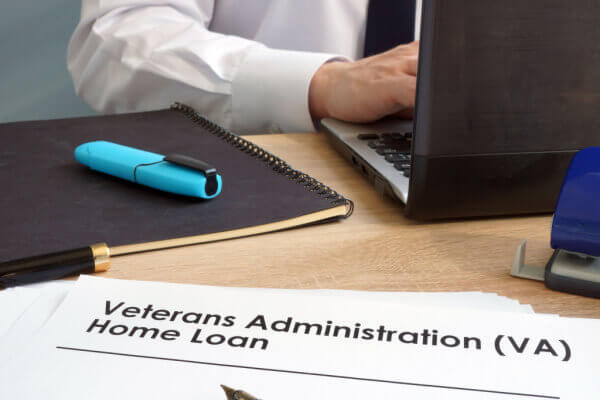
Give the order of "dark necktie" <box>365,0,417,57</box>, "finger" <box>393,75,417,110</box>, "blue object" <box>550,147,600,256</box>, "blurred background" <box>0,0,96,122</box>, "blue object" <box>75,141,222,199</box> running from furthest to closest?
"blurred background" <box>0,0,96,122</box>, "dark necktie" <box>365,0,417,57</box>, "finger" <box>393,75,417,110</box>, "blue object" <box>75,141,222,199</box>, "blue object" <box>550,147,600,256</box>

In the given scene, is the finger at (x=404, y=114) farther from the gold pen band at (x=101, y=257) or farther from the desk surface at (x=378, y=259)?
the gold pen band at (x=101, y=257)

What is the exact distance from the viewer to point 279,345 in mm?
297

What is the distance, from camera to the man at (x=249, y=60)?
0.72m

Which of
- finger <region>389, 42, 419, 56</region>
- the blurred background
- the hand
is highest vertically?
finger <region>389, 42, 419, 56</region>

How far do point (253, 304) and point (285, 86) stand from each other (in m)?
0.55

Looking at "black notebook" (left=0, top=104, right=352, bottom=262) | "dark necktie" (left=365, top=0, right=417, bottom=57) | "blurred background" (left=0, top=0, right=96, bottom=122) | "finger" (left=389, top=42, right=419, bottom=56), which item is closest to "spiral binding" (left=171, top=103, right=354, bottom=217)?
"black notebook" (left=0, top=104, right=352, bottom=262)

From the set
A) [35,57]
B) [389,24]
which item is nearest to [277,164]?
[389,24]

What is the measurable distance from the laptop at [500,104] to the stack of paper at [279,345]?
118 millimetres

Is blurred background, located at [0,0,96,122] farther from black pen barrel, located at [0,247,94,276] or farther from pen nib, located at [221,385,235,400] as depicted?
pen nib, located at [221,385,235,400]

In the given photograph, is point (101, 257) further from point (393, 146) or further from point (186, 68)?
point (186, 68)

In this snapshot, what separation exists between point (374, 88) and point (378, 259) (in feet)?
1.01

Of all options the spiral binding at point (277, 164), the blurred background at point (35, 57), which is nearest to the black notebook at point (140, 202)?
the spiral binding at point (277, 164)

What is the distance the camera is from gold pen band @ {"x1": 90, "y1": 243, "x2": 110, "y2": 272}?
387mm

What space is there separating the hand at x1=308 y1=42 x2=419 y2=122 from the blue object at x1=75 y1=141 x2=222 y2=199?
26cm
